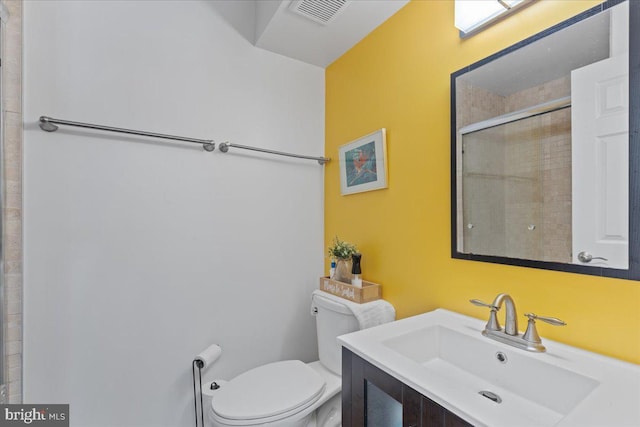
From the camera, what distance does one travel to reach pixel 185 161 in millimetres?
1620

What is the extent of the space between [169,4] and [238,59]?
409 mm

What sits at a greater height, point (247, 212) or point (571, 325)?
point (247, 212)

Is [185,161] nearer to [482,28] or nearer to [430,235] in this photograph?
[430,235]

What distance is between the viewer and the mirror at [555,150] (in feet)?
2.73

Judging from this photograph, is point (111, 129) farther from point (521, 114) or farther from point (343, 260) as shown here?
point (521, 114)

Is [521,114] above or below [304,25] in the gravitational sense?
below

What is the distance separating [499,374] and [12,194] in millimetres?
1866

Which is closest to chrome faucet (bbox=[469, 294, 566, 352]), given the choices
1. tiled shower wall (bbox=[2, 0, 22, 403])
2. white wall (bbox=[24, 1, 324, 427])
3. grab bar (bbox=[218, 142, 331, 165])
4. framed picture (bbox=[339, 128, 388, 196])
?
framed picture (bbox=[339, 128, 388, 196])

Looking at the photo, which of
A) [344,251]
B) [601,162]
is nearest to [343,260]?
[344,251]

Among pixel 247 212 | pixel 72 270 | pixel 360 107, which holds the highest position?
pixel 360 107

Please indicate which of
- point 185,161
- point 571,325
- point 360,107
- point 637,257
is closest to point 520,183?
point 637,257

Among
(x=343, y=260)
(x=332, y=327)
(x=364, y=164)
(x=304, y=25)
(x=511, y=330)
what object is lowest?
(x=332, y=327)

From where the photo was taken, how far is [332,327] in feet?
5.24

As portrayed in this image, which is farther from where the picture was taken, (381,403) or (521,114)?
(521,114)
